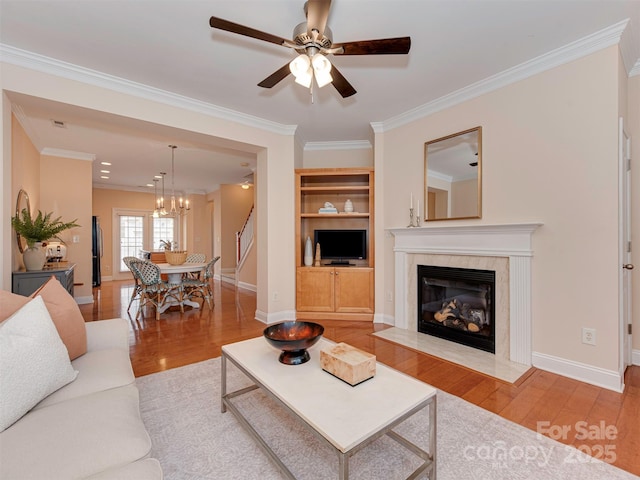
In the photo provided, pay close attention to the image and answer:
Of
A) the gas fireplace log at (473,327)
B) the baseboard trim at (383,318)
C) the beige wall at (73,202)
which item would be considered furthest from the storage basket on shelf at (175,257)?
the gas fireplace log at (473,327)

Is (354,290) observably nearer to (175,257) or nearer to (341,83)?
(341,83)

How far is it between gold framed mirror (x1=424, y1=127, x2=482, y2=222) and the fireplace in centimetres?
63

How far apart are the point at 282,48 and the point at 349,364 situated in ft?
8.04

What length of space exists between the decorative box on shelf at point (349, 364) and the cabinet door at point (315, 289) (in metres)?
2.54

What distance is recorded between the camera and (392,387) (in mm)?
1393

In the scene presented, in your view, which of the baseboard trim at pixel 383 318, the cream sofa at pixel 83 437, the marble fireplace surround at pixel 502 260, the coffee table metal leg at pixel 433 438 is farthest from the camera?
the baseboard trim at pixel 383 318

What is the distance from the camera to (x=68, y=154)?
5.09m

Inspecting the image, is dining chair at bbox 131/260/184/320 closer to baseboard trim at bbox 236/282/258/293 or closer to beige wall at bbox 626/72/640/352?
baseboard trim at bbox 236/282/258/293

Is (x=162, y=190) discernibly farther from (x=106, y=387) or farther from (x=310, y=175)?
(x=106, y=387)

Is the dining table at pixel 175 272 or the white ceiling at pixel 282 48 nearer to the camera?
the white ceiling at pixel 282 48

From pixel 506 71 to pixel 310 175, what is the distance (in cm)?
251

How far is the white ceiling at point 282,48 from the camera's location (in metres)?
1.99

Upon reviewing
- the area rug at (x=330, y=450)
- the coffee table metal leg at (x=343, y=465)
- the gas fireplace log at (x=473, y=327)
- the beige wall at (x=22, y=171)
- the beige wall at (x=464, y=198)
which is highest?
the beige wall at (x=22, y=171)

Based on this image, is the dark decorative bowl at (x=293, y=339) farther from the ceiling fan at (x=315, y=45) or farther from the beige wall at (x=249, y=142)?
the beige wall at (x=249, y=142)
